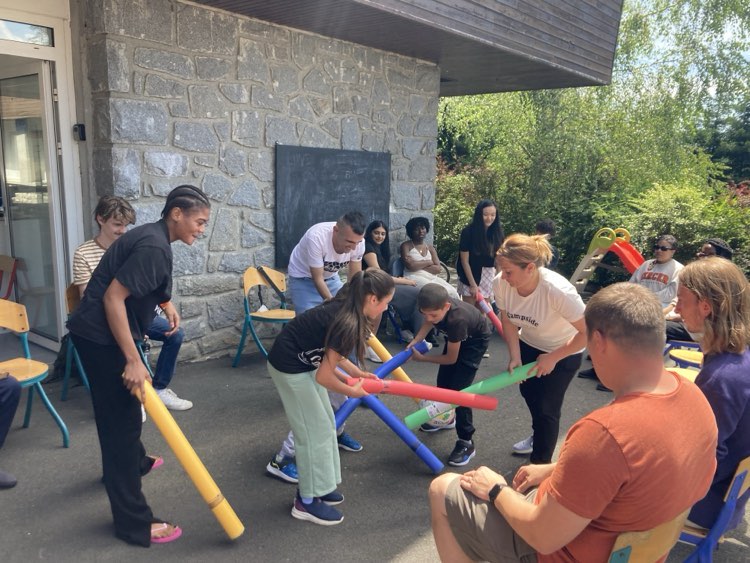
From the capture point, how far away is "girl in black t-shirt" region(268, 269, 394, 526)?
2904mm

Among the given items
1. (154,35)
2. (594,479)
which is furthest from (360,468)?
(154,35)

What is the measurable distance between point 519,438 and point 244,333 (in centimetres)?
273

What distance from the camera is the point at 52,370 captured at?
16.8 ft

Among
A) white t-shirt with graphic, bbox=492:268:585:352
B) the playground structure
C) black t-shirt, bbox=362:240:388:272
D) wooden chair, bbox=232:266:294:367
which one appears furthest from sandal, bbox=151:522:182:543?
the playground structure

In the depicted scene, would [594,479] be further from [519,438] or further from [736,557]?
[519,438]

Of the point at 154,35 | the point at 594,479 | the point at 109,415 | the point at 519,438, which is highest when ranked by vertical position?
the point at 154,35

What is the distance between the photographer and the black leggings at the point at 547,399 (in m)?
3.57

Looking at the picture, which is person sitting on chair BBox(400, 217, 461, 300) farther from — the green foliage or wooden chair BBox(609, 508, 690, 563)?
wooden chair BBox(609, 508, 690, 563)

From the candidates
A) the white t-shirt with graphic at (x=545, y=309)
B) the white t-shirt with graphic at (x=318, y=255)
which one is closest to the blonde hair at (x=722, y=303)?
the white t-shirt with graphic at (x=545, y=309)

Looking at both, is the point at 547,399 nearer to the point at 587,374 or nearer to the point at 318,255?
the point at 318,255

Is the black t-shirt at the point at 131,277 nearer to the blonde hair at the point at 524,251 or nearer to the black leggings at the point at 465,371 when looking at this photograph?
the blonde hair at the point at 524,251

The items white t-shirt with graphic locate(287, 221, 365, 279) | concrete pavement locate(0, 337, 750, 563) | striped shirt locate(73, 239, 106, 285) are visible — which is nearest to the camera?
concrete pavement locate(0, 337, 750, 563)

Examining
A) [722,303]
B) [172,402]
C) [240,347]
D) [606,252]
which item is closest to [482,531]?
[722,303]

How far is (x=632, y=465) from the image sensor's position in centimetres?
162
